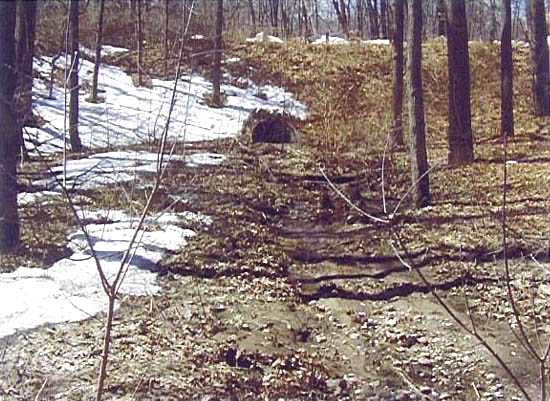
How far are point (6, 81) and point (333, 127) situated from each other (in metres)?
9.40

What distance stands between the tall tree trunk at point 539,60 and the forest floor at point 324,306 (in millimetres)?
5494

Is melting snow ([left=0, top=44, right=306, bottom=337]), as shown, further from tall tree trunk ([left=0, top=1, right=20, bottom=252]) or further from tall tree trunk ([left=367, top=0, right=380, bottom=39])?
tall tree trunk ([left=367, top=0, right=380, bottom=39])

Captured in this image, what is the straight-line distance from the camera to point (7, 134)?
17.8ft

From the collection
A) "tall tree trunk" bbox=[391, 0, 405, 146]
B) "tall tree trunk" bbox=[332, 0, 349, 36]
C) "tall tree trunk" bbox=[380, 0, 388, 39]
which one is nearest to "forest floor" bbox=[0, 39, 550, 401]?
"tall tree trunk" bbox=[391, 0, 405, 146]

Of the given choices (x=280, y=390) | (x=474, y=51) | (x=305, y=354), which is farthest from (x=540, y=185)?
(x=474, y=51)

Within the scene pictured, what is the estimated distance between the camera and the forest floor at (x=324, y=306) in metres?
4.01

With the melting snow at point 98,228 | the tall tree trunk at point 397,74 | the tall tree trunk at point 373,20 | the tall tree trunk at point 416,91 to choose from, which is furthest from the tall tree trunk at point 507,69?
the tall tree trunk at point 373,20

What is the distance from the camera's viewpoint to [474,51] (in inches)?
843

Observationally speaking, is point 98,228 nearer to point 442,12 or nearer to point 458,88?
point 458,88

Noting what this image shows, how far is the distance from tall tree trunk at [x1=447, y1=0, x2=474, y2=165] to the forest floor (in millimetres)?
494

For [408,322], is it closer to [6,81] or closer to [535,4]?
[6,81]

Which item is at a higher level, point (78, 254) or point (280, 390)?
point (78, 254)

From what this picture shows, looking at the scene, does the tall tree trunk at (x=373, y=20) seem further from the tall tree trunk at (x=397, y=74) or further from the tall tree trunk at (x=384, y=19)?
the tall tree trunk at (x=397, y=74)

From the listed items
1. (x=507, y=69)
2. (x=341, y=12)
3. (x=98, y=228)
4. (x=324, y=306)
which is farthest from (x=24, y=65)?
(x=341, y=12)
